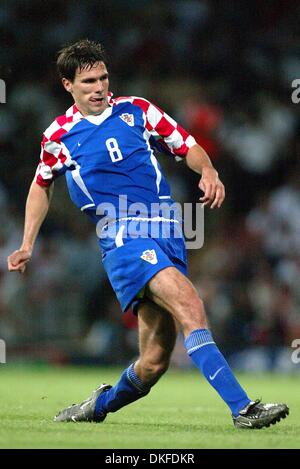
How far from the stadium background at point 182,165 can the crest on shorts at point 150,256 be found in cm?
729

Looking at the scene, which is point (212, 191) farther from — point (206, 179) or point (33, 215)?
point (33, 215)

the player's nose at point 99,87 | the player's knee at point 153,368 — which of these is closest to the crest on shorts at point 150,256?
the player's knee at point 153,368

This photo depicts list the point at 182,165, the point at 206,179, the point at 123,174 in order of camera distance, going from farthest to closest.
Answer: the point at 182,165 → the point at 123,174 → the point at 206,179

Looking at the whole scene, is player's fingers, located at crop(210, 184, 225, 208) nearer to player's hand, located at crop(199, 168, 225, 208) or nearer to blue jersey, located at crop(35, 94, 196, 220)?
player's hand, located at crop(199, 168, 225, 208)

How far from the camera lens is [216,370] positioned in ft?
18.9

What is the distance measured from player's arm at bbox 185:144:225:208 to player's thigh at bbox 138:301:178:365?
72 cm

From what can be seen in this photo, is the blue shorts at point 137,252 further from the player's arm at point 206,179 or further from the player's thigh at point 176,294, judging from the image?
the player's arm at point 206,179

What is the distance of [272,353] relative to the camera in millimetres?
13367

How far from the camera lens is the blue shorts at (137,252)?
19.7 ft

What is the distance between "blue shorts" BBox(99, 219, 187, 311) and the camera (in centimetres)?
601

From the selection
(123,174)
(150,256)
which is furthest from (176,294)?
(123,174)

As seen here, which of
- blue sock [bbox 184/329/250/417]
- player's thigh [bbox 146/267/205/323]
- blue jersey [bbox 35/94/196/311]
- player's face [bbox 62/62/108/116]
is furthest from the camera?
player's face [bbox 62/62/108/116]

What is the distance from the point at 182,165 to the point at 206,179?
897cm

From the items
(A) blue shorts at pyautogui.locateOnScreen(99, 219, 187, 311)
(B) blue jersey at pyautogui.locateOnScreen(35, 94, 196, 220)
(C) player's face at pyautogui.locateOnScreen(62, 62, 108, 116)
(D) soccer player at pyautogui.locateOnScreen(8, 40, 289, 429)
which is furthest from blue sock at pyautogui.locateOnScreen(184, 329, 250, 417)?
(C) player's face at pyautogui.locateOnScreen(62, 62, 108, 116)
